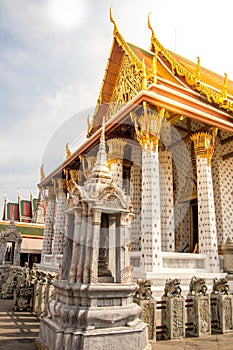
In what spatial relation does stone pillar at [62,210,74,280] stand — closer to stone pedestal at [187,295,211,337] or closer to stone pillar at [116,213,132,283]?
stone pillar at [116,213,132,283]

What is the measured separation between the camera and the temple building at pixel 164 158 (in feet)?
26.3

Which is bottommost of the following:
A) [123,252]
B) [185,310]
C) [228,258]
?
[185,310]

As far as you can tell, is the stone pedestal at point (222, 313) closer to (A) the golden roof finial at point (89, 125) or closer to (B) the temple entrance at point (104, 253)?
(B) the temple entrance at point (104, 253)

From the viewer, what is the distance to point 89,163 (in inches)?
514

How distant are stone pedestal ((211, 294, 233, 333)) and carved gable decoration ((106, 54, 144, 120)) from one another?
675cm

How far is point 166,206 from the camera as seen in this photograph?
10.1 meters

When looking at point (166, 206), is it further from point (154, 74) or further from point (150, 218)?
point (154, 74)

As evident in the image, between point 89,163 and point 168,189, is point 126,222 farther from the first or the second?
point 89,163

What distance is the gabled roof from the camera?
397 inches

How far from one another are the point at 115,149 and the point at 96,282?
7.44 metres

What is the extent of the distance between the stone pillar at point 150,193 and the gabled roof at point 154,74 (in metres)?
1.07

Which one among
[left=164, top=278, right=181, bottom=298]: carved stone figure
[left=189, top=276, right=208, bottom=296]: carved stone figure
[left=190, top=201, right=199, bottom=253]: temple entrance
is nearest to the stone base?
[left=164, top=278, right=181, bottom=298]: carved stone figure

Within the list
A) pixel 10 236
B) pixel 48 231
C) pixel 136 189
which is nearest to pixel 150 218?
pixel 136 189

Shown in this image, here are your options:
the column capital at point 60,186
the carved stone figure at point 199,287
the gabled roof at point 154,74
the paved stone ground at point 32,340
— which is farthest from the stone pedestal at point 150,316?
the column capital at point 60,186
